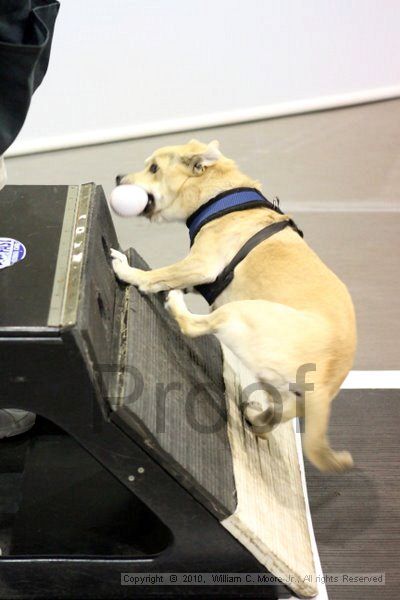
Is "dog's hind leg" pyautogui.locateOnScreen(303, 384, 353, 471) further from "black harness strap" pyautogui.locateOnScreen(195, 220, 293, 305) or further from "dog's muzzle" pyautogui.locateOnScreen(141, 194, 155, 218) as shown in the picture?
"dog's muzzle" pyautogui.locateOnScreen(141, 194, 155, 218)

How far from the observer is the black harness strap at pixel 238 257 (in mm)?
1594

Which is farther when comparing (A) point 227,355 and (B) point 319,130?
(B) point 319,130

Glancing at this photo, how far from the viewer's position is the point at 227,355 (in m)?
1.76

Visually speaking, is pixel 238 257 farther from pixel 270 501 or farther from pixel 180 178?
pixel 270 501

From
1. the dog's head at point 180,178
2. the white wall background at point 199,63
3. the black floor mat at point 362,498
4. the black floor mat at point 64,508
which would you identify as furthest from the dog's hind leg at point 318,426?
the white wall background at point 199,63

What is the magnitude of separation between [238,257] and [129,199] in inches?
13.6

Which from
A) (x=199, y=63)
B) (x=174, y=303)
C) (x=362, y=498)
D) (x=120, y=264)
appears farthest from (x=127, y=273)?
(x=199, y=63)

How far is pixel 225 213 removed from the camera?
5.42ft

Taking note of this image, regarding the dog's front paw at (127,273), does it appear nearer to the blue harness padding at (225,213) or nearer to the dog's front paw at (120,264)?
the dog's front paw at (120,264)

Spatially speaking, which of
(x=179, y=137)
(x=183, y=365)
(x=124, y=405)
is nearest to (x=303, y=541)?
(x=183, y=365)

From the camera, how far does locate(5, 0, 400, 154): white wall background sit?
3.01 meters

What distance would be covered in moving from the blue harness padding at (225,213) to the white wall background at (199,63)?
5.42 ft

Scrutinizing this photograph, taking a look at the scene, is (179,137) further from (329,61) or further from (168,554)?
(168,554)

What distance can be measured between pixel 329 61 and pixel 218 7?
71 cm
